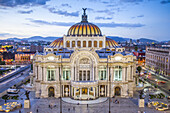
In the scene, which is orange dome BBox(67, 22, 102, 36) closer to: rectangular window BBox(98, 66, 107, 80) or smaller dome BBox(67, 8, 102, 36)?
smaller dome BBox(67, 8, 102, 36)

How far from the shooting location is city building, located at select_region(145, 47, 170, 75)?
113 meters

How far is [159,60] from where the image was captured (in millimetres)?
124812

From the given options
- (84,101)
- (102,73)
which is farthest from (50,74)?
(102,73)

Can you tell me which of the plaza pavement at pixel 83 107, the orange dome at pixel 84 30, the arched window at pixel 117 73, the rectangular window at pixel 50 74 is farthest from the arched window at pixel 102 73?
the orange dome at pixel 84 30

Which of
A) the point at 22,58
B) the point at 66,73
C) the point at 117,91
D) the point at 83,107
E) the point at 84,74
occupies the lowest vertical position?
the point at 83,107

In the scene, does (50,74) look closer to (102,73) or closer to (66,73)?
(66,73)

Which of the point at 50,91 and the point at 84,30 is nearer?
the point at 50,91

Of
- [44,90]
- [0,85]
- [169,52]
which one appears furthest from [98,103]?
[169,52]

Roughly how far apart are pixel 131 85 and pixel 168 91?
1908cm

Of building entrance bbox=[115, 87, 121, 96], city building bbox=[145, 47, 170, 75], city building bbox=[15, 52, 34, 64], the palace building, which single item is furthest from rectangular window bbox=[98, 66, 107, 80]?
city building bbox=[15, 52, 34, 64]

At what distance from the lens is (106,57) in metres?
72.9

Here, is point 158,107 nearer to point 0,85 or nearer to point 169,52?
point 169,52

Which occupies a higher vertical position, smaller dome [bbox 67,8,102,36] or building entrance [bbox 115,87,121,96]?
smaller dome [bbox 67,8,102,36]

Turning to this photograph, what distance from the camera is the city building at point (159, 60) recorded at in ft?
372
